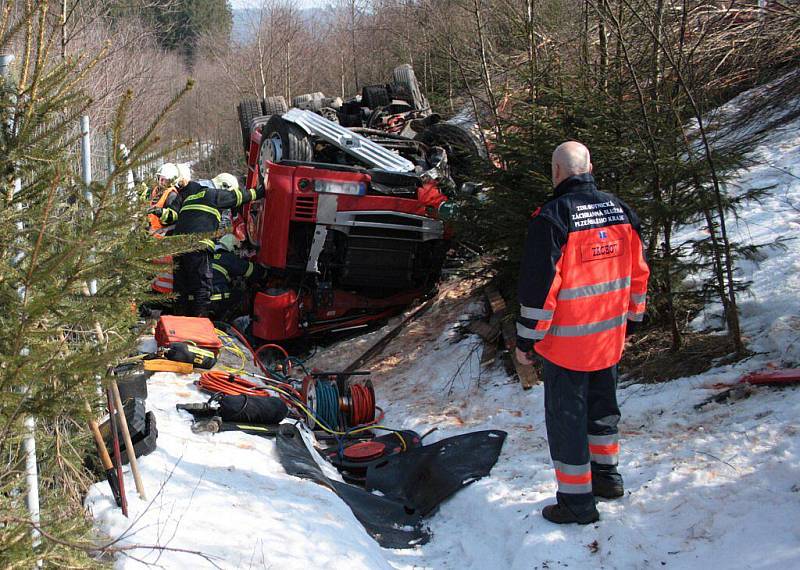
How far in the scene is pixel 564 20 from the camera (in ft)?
29.7

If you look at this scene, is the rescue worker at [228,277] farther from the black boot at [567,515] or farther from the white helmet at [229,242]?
the black boot at [567,515]

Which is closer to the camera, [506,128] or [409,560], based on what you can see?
[409,560]

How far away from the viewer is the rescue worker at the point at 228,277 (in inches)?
303

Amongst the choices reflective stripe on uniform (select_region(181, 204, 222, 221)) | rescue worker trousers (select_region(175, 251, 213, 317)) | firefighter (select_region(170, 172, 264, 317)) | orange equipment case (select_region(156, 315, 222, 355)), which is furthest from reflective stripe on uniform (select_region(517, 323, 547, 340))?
rescue worker trousers (select_region(175, 251, 213, 317))

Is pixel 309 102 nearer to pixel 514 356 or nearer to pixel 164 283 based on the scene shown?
pixel 164 283

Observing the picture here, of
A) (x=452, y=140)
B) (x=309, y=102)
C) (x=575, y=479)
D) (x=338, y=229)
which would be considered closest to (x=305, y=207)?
(x=338, y=229)

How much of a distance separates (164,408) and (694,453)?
3.08 metres

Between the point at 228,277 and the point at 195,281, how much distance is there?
46 centimetres

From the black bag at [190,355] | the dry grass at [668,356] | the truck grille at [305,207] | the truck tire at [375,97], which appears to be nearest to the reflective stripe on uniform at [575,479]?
the dry grass at [668,356]

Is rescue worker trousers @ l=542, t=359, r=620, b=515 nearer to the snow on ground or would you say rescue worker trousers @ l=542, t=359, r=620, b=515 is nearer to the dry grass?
the snow on ground

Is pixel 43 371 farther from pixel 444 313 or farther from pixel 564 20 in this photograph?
pixel 564 20

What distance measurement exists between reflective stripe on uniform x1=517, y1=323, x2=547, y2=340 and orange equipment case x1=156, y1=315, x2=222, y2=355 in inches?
127

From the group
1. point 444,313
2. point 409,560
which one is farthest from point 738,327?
point 444,313

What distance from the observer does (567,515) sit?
3387 mm
